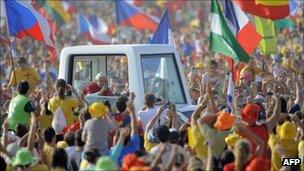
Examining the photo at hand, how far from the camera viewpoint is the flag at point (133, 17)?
24702 millimetres

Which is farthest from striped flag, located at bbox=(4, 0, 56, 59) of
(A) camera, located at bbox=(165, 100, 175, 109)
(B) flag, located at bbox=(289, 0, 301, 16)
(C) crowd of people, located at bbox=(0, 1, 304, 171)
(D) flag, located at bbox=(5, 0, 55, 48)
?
(B) flag, located at bbox=(289, 0, 301, 16)

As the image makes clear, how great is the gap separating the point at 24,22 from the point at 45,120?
4.07 m

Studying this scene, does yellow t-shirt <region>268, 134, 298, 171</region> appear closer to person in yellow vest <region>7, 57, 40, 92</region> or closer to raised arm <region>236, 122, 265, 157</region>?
raised arm <region>236, 122, 265, 157</region>

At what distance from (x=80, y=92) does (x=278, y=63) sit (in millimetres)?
8105

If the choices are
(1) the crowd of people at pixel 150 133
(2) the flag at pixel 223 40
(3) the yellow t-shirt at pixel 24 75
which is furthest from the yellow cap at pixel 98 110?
(3) the yellow t-shirt at pixel 24 75

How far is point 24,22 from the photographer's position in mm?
16531

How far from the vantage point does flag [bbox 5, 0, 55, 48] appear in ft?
53.9

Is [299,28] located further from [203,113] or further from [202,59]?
[203,113]

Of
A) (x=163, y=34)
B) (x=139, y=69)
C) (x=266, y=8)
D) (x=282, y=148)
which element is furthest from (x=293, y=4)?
(x=282, y=148)

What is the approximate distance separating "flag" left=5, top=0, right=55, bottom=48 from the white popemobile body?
2619 mm

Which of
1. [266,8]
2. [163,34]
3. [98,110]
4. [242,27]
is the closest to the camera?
[98,110]

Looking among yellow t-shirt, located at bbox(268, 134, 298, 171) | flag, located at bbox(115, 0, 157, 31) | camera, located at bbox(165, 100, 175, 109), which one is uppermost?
flag, located at bbox(115, 0, 157, 31)

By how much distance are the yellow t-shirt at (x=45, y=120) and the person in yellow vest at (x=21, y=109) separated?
183 millimetres

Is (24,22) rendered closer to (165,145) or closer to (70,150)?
(70,150)
